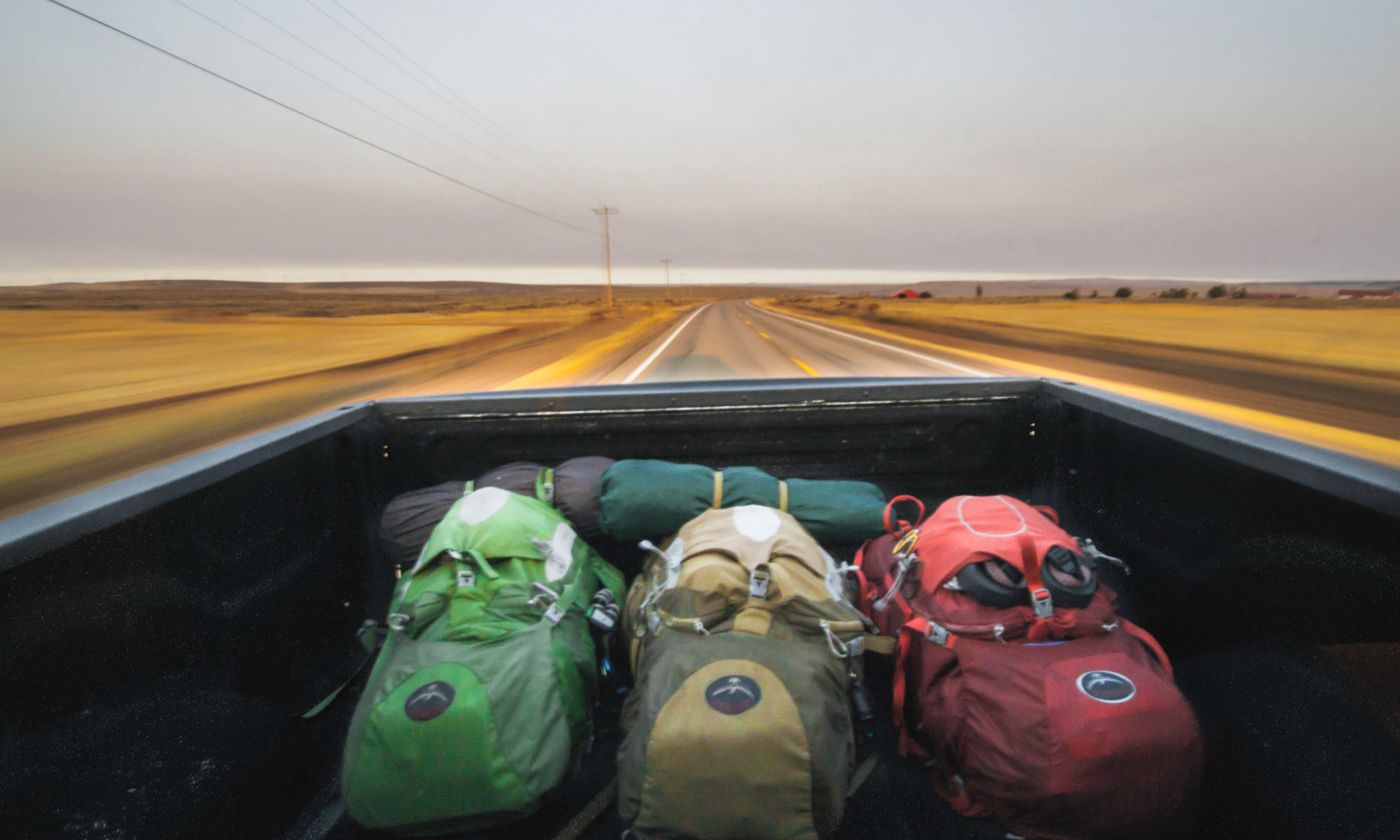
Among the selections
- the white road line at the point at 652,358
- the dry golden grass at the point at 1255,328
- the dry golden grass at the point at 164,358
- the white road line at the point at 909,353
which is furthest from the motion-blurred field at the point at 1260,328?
the dry golden grass at the point at 164,358

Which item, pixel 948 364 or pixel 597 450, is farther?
pixel 948 364

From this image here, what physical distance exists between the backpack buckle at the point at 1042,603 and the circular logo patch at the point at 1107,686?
0.16 meters

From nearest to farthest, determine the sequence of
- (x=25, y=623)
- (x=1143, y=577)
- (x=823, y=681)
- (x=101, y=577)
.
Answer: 1. (x=25, y=623)
2. (x=101, y=577)
3. (x=823, y=681)
4. (x=1143, y=577)

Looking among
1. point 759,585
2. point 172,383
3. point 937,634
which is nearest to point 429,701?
point 759,585

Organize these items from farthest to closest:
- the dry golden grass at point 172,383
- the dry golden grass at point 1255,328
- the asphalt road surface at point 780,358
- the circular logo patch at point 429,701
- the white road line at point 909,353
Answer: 1. the dry golden grass at point 1255,328
2. the white road line at point 909,353
3. the asphalt road surface at point 780,358
4. the dry golden grass at point 172,383
5. the circular logo patch at point 429,701

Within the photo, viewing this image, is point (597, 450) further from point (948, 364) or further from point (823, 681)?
point (948, 364)

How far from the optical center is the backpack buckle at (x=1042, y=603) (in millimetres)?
1685

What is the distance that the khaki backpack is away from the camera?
1424mm

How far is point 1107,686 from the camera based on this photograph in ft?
5.08

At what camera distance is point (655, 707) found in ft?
5.07

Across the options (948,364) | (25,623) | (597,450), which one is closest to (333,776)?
(25,623)

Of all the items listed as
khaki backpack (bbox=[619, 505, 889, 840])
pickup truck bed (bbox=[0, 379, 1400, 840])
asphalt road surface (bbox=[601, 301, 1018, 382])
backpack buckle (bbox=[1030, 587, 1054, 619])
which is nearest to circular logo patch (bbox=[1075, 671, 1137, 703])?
backpack buckle (bbox=[1030, 587, 1054, 619])

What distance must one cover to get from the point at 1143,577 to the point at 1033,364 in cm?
1386

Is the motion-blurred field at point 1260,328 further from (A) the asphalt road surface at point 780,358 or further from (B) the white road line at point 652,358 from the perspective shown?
(B) the white road line at point 652,358
